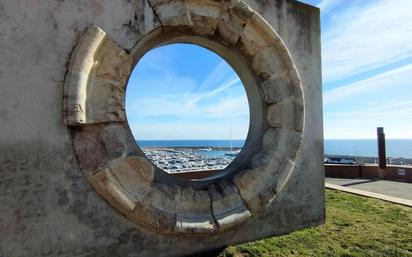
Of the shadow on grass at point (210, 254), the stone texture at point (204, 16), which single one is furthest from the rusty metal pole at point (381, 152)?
the stone texture at point (204, 16)

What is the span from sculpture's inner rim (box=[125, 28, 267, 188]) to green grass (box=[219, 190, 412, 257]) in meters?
0.93

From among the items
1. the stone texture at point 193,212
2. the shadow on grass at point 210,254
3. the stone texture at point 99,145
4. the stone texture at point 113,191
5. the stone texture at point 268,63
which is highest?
the stone texture at point 268,63

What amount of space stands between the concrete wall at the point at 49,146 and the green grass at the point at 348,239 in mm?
1149

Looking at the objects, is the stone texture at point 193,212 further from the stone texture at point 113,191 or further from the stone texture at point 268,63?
the stone texture at point 268,63

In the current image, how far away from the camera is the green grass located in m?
3.56

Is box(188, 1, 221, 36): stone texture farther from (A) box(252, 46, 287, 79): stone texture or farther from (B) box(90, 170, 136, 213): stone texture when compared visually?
(B) box(90, 170, 136, 213): stone texture

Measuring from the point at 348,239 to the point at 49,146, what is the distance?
3882 millimetres

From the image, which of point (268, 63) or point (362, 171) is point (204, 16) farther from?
point (362, 171)

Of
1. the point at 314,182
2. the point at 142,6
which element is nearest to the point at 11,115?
the point at 142,6

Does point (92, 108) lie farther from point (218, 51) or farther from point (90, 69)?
point (218, 51)

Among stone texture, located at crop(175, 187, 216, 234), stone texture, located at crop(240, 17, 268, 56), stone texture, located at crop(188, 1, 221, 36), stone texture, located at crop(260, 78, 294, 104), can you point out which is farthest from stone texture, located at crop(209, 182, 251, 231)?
stone texture, located at crop(188, 1, 221, 36)

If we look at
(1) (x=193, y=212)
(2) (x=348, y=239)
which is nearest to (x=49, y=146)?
(1) (x=193, y=212)

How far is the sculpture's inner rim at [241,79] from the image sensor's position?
10.5ft

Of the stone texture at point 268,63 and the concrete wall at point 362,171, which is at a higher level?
the stone texture at point 268,63
